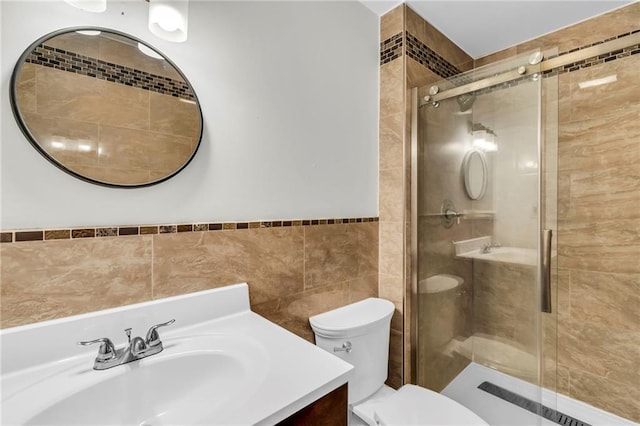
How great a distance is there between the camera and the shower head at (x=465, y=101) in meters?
1.65

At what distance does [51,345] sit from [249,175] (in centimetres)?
80

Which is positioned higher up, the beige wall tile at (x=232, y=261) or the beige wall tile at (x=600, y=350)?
the beige wall tile at (x=232, y=261)

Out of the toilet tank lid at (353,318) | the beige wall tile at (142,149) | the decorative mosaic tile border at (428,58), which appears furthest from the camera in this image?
the decorative mosaic tile border at (428,58)

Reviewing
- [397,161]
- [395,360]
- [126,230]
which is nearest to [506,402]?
[395,360]

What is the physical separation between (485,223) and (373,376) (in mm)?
1039

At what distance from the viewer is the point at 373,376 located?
1470mm

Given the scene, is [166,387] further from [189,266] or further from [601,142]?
[601,142]

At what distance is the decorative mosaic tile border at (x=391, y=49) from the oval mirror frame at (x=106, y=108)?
1.21 m

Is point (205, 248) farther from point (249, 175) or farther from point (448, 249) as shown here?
point (448, 249)

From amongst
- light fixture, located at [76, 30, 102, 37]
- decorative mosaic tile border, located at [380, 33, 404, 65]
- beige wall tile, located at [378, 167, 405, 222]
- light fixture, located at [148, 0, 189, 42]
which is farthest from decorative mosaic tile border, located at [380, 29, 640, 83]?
light fixture, located at [76, 30, 102, 37]

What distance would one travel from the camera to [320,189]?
1479mm

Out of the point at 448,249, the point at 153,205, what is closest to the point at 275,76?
the point at 153,205

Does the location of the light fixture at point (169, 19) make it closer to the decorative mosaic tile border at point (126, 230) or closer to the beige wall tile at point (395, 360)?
the decorative mosaic tile border at point (126, 230)

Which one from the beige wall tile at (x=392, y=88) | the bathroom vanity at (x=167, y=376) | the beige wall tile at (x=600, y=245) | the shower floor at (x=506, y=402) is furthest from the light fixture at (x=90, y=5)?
the beige wall tile at (x=600, y=245)
